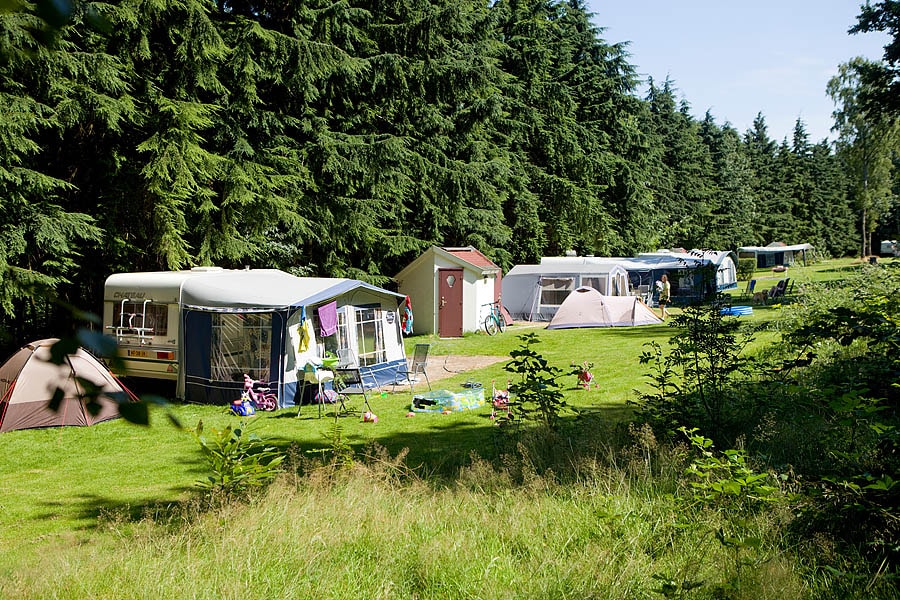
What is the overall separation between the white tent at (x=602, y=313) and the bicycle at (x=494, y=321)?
1491 mm

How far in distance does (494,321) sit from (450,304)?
1.75 m

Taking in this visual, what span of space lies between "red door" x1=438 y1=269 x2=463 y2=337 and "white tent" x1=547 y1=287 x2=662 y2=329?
3.27m

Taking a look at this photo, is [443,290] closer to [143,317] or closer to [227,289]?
[227,289]

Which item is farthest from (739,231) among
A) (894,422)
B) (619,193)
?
(894,422)

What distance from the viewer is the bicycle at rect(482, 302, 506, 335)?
20844 mm

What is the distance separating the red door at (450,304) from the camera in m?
20.1

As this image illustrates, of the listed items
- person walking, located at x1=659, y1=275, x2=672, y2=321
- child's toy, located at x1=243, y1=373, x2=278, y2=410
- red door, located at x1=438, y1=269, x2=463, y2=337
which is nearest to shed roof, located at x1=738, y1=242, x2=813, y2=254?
person walking, located at x1=659, y1=275, x2=672, y2=321

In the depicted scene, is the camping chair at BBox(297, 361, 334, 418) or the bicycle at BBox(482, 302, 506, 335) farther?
the bicycle at BBox(482, 302, 506, 335)

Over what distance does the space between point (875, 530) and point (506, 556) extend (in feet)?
6.65

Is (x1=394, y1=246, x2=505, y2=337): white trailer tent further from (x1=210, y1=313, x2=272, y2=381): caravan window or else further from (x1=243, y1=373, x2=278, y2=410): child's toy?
(x1=243, y1=373, x2=278, y2=410): child's toy

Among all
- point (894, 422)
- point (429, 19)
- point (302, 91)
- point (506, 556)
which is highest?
point (429, 19)

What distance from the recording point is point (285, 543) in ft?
13.6

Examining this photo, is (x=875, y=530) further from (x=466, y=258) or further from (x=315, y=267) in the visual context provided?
(x=466, y=258)

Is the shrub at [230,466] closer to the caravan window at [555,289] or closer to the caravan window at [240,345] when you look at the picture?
the caravan window at [240,345]
